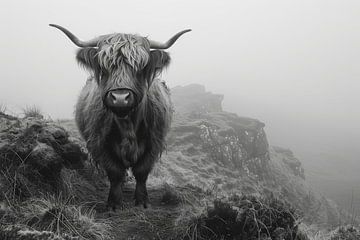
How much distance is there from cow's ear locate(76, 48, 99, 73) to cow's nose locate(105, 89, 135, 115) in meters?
0.77

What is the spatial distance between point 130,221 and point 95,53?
233cm

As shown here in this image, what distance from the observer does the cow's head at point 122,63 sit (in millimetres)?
5137

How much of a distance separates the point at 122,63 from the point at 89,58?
0.60 m

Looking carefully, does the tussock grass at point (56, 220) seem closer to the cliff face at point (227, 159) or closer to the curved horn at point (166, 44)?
the curved horn at point (166, 44)

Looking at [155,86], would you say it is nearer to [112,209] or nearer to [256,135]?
[112,209]

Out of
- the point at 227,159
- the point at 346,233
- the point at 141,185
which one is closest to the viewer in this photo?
the point at 346,233

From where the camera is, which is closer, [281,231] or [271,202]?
[281,231]

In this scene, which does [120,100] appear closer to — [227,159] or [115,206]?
[115,206]

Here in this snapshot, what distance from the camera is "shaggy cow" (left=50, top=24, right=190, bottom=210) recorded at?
536cm

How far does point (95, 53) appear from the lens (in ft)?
18.9

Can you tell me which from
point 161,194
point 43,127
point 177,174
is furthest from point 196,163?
point 43,127

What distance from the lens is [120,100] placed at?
501cm

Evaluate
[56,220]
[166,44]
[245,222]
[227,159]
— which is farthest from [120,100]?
[227,159]

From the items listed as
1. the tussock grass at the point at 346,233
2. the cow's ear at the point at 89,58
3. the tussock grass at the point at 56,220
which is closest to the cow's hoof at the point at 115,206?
the tussock grass at the point at 56,220
